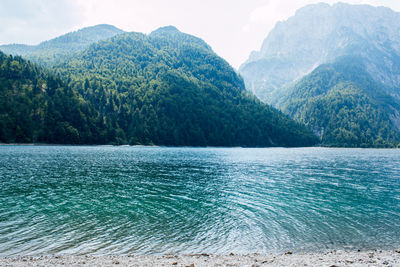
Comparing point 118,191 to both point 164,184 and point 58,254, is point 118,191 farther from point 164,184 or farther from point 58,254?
point 58,254

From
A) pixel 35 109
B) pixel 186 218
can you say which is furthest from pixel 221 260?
pixel 35 109

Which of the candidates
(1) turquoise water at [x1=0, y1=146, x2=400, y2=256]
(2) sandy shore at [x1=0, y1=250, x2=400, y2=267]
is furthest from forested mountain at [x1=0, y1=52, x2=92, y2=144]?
(2) sandy shore at [x1=0, y1=250, x2=400, y2=267]

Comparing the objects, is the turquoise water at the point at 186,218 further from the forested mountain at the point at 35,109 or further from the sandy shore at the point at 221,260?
the forested mountain at the point at 35,109

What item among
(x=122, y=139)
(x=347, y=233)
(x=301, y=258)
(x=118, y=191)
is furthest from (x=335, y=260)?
(x=122, y=139)

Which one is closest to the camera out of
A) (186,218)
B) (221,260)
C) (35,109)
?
(221,260)

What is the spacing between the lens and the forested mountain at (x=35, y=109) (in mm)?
145375

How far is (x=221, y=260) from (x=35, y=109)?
185371 millimetres

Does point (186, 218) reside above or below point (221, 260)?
below

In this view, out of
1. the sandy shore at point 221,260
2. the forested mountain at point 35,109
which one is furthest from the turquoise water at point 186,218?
the forested mountain at point 35,109

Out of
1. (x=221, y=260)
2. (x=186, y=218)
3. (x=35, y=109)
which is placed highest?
(x=35, y=109)

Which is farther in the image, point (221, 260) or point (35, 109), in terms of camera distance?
point (35, 109)

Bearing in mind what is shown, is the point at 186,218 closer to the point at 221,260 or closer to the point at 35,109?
the point at 221,260

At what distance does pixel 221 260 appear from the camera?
13906mm

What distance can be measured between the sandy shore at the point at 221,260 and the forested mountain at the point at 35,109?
517ft
